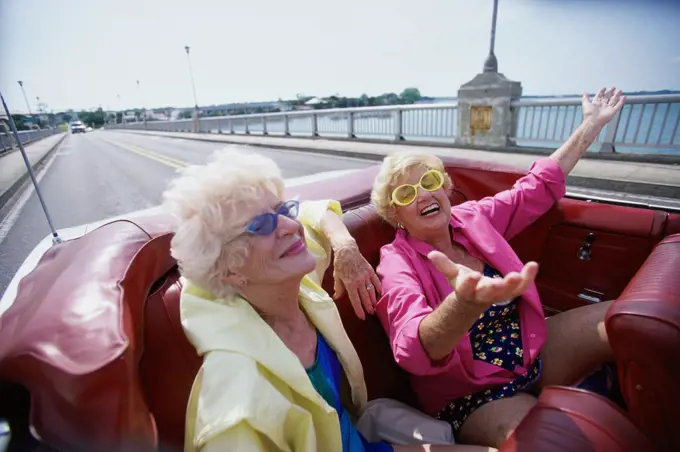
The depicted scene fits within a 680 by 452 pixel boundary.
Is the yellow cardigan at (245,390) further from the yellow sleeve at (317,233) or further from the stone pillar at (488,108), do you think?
the stone pillar at (488,108)

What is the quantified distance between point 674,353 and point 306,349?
1.14 meters

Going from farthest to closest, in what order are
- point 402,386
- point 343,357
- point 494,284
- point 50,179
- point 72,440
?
1. point 50,179
2. point 402,386
3. point 343,357
4. point 494,284
5. point 72,440

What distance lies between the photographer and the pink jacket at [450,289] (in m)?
1.42

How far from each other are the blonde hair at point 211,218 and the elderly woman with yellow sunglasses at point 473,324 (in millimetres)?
689

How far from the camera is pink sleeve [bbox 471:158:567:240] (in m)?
2.16

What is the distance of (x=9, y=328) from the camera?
1.00 m

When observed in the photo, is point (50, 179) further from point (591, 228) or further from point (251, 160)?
point (591, 228)

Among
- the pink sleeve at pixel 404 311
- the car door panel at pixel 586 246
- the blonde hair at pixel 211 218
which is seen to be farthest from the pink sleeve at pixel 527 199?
the blonde hair at pixel 211 218

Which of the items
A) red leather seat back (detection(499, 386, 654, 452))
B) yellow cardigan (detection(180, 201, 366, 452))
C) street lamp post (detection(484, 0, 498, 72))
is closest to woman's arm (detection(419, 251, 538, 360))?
red leather seat back (detection(499, 386, 654, 452))

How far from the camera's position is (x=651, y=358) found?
105cm

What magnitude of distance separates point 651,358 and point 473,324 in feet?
1.70

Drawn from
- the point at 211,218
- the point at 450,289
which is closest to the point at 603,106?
the point at 450,289

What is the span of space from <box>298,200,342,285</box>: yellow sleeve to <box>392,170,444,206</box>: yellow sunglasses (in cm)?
32

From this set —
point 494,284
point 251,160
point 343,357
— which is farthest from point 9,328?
point 494,284
